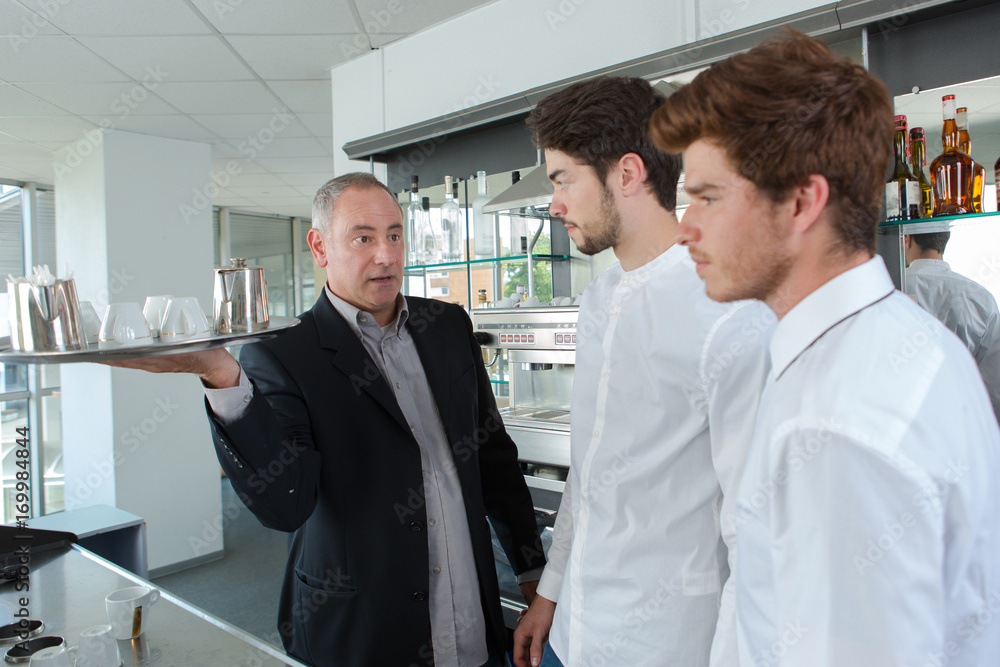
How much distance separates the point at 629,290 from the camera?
1.29m

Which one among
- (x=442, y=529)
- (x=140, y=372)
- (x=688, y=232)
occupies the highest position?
Answer: (x=688, y=232)

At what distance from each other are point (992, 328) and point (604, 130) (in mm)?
1293

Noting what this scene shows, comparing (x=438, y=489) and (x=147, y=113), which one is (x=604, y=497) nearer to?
(x=438, y=489)

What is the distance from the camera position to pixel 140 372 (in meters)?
4.52

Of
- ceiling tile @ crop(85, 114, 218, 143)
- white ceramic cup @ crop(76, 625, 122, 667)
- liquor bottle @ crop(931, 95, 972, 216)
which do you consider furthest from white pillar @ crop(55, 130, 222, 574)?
liquor bottle @ crop(931, 95, 972, 216)

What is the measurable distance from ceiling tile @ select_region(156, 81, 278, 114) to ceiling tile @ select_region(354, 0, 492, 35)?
102 centimetres

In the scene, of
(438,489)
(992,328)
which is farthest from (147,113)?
(992,328)

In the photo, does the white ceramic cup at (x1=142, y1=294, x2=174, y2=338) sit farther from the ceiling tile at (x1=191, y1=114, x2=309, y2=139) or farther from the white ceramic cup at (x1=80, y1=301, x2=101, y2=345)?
the ceiling tile at (x1=191, y1=114, x2=309, y2=139)

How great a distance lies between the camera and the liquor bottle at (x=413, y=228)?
334cm

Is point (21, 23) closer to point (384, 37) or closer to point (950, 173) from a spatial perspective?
point (384, 37)

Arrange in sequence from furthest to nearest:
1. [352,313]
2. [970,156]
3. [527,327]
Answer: [527,327] → [970,156] → [352,313]

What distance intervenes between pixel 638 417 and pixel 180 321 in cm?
80

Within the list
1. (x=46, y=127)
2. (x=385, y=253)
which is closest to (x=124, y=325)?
(x=385, y=253)

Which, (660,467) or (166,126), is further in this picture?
(166,126)
